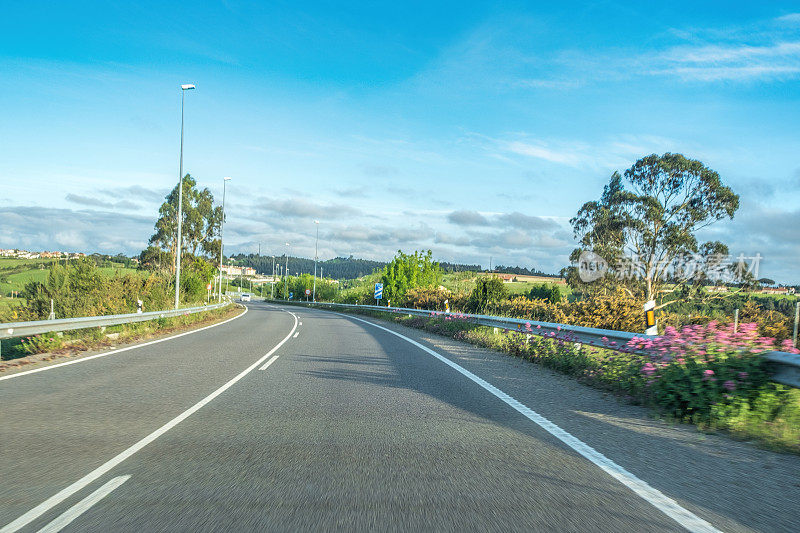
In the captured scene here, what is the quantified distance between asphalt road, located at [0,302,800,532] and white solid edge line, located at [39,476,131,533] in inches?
0.6

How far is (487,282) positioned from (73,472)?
28548 millimetres

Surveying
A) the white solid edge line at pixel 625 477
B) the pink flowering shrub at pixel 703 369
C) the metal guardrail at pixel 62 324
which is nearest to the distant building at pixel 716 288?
the pink flowering shrub at pixel 703 369

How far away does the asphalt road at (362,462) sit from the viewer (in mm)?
3652

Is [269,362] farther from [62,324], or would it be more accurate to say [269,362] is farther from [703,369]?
[703,369]

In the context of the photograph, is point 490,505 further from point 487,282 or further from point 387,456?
point 487,282

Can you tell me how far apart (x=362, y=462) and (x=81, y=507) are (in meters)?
2.08

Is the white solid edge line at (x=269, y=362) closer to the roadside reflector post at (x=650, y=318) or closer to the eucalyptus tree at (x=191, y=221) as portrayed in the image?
the roadside reflector post at (x=650, y=318)

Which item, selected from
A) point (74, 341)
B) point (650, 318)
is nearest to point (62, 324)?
point (74, 341)

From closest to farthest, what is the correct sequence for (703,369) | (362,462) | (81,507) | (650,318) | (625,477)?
1. (81,507)
2. (625,477)
3. (362,462)
4. (703,369)
5. (650,318)

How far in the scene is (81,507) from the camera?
3.77 metres

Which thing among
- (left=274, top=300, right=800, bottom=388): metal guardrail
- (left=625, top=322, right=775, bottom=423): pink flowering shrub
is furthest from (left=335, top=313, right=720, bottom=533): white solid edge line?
(left=274, top=300, right=800, bottom=388): metal guardrail

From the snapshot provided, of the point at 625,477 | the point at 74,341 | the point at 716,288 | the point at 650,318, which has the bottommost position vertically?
the point at 74,341

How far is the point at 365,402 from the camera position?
7.66m

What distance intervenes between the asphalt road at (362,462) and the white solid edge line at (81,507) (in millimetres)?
14
